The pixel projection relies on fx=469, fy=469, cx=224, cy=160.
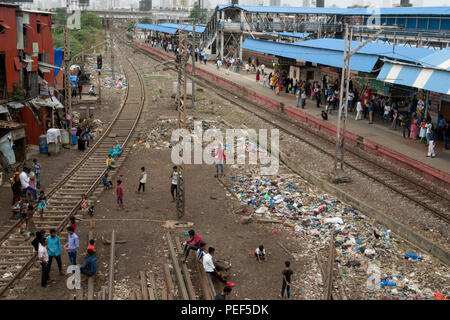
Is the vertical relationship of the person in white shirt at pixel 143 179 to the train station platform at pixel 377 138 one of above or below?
below

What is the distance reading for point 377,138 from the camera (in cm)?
2350

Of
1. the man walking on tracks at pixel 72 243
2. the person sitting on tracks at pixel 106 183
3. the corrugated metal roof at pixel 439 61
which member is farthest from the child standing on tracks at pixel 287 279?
the corrugated metal roof at pixel 439 61

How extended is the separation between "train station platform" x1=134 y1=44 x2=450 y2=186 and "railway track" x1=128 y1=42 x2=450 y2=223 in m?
0.45

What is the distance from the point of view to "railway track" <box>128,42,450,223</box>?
54.9 ft

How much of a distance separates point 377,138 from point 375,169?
3.60 m

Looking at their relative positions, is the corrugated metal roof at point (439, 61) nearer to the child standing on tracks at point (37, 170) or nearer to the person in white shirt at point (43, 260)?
the child standing on tracks at point (37, 170)

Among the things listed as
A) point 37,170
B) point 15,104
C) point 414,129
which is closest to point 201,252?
point 37,170

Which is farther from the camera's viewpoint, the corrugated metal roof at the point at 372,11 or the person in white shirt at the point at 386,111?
Result: the corrugated metal roof at the point at 372,11

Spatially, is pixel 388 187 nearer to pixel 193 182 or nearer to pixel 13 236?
pixel 193 182

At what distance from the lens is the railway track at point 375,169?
54.9 feet

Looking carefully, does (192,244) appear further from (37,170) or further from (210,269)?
(37,170)

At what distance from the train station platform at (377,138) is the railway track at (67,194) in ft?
32.8

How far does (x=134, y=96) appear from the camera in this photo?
3797 cm
